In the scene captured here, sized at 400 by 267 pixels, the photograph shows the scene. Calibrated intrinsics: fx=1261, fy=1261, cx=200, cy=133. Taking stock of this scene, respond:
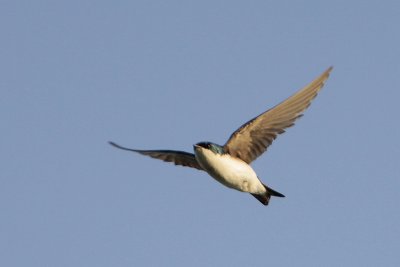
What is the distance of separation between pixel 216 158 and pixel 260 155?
0.90 meters

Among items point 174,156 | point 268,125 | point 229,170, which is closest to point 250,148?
point 268,125

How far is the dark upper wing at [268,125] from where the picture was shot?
16.8 metres

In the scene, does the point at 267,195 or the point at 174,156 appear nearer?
the point at 267,195

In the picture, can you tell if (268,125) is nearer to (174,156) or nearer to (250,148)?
(250,148)

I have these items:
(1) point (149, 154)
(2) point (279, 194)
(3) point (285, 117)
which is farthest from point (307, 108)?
(1) point (149, 154)

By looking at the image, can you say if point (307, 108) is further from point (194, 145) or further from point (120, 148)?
point (120, 148)

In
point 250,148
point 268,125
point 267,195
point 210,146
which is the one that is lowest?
point 267,195

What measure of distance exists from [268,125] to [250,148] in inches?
17.3

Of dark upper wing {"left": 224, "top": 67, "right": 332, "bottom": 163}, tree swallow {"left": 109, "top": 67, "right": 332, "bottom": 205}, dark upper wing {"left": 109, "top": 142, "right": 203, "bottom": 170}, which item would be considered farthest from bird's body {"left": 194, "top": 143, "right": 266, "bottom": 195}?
dark upper wing {"left": 109, "top": 142, "right": 203, "bottom": 170}

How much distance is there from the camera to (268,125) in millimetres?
17312

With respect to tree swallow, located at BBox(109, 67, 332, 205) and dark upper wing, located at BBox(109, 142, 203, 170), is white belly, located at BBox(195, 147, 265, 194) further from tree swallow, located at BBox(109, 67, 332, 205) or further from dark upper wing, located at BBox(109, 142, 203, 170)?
dark upper wing, located at BBox(109, 142, 203, 170)

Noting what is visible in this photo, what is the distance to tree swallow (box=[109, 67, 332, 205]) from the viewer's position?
16.8 m

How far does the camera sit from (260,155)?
1756 cm

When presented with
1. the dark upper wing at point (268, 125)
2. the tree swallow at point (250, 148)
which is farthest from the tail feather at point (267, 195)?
the dark upper wing at point (268, 125)
